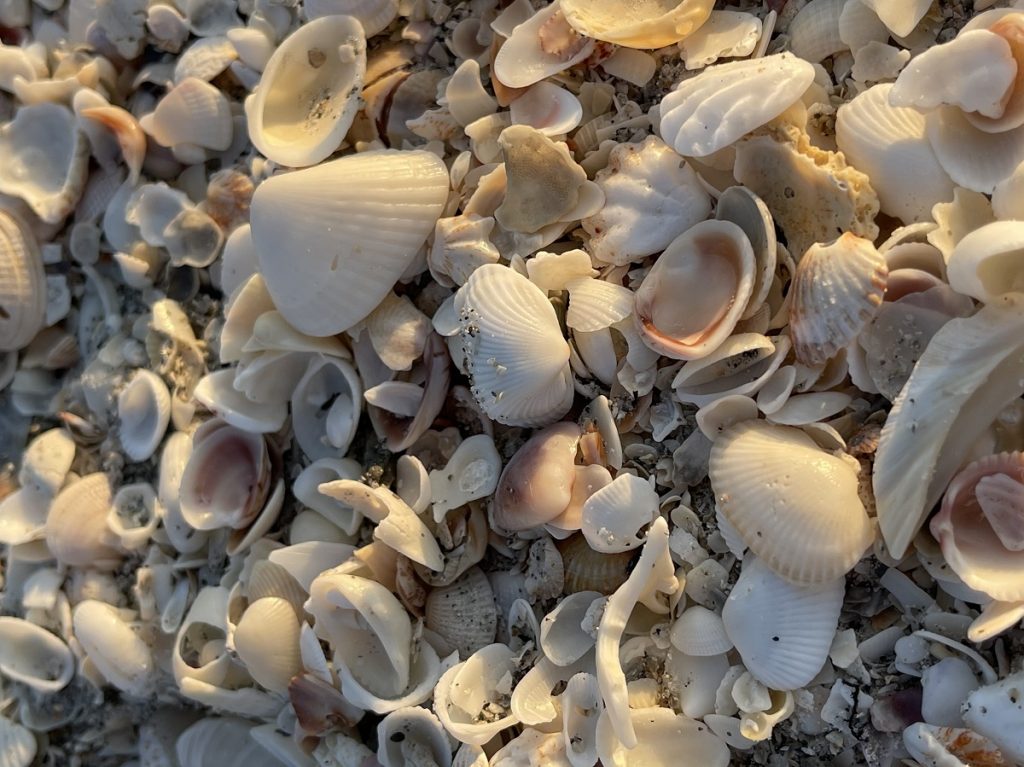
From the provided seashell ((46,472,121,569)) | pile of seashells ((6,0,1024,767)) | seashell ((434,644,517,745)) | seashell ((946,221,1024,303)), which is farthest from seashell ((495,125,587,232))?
seashell ((46,472,121,569))

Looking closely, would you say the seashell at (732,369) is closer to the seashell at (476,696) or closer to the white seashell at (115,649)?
the seashell at (476,696)

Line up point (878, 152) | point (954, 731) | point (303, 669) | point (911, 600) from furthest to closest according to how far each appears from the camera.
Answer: point (303, 669), point (878, 152), point (911, 600), point (954, 731)

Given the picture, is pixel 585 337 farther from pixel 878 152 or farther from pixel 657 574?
pixel 878 152

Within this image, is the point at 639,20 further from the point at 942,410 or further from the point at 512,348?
the point at 942,410

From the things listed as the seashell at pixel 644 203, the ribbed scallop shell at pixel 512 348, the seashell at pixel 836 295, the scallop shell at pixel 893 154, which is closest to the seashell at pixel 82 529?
the ribbed scallop shell at pixel 512 348

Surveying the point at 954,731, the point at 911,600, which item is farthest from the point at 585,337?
the point at 954,731

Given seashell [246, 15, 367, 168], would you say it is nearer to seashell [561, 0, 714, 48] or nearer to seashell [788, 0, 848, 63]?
seashell [561, 0, 714, 48]

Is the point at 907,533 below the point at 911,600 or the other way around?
the other way around
